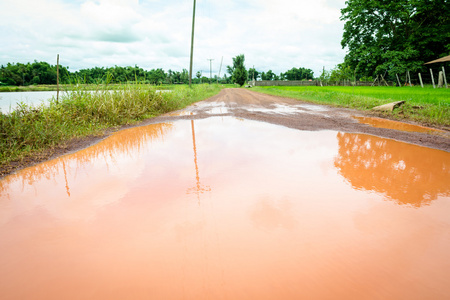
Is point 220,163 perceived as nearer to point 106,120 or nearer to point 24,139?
point 24,139

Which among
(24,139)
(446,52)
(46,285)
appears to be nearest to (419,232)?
(46,285)

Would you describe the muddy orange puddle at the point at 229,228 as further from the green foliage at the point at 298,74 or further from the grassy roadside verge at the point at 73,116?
the green foliage at the point at 298,74

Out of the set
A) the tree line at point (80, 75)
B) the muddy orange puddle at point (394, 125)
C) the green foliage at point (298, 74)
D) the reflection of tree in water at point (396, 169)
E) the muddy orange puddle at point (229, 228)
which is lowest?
the muddy orange puddle at point (229, 228)

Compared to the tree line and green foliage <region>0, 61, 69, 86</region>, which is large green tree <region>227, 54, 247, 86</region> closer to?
the tree line

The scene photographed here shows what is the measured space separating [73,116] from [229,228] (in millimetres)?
6983

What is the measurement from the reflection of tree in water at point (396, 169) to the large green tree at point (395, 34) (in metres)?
26.1

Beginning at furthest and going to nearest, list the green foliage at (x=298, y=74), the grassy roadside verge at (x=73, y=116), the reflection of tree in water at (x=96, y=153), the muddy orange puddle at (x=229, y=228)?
1. the green foliage at (x=298, y=74)
2. the grassy roadside verge at (x=73, y=116)
3. the reflection of tree in water at (x=96, y=153)
4. the muddy orange puddle at (x=229, y=228)

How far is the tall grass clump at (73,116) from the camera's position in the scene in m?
4.87

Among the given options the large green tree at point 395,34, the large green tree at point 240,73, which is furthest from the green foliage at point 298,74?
the large green tree at point 395,34

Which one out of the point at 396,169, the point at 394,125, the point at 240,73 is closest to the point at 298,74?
the point at 240,73

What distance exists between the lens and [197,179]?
367cm

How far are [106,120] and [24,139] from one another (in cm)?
332

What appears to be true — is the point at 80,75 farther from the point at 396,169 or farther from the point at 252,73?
the point at 252,73

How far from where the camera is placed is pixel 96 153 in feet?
17.0
